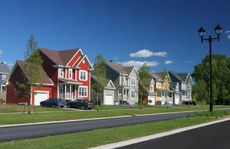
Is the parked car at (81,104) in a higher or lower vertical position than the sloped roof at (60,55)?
lower

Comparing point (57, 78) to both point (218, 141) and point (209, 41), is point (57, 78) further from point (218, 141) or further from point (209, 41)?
point (218, 141)

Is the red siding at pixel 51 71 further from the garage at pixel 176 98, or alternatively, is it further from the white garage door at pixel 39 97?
the garage at pixel 176 98

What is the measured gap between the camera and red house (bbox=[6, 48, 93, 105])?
189 ft

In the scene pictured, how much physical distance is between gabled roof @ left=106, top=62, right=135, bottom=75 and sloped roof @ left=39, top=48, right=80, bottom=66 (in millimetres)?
18009

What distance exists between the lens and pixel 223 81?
11669 cm

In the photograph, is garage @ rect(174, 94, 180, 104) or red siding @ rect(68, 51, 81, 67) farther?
garage @ rect(174, 94, 180, 104)

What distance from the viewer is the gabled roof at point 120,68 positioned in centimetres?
8139

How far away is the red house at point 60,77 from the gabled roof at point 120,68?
15510 mm

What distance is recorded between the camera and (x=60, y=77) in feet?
200

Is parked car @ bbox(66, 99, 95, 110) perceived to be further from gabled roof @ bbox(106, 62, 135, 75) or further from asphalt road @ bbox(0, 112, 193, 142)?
gabled roof @ bbox(106, 62, 135, 75)

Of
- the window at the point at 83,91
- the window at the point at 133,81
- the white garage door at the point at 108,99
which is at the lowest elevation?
the white garage door at the point at 108,99

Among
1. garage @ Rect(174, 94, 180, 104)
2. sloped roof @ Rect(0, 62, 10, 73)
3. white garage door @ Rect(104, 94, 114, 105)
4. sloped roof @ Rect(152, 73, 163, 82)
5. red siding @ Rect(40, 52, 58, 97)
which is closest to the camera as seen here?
red siding @ Rect(40, 52, 58, 97)

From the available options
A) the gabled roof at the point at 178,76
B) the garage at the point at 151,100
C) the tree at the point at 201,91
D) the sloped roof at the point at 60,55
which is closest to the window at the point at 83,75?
the sloped roof at the point at 60,55

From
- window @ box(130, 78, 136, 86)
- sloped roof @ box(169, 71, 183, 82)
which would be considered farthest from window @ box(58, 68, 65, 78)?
sloped roof @ box(169, 71, 183, 82)
